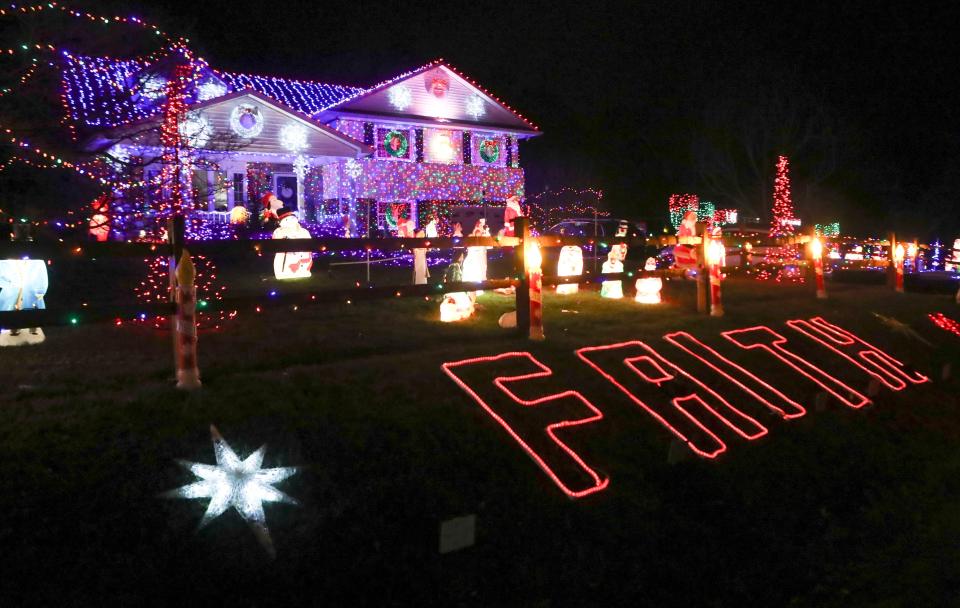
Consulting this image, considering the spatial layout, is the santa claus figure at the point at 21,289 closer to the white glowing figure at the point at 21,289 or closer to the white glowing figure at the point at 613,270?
the white glowing figure at the point at 21,289

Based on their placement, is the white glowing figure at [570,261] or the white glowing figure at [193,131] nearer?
the white glowing figure at [193,131]

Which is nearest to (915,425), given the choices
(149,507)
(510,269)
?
(149,507)

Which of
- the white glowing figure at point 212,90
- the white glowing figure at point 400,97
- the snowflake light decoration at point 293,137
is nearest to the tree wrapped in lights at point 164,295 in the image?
the snowflake light decoration at point 293,137

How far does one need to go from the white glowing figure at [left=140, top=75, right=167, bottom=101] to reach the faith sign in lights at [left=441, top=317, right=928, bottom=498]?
6089mm

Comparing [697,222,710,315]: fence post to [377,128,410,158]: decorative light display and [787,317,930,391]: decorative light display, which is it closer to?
[787,317,930,391]: decorative light display

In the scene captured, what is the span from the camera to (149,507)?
433 centimetres

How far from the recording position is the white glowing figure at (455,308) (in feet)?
31.4

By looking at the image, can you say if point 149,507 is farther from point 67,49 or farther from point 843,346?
point 843,346

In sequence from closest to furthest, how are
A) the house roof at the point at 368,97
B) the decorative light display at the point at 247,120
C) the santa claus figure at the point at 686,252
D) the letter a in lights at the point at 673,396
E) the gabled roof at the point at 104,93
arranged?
the letter a in lights at the point at 673,396 → the gabled roof at the point at 104,93 → the santa claus figure at the point at 686,252 → the decorative light display at the point at 247,120 → the house roof at the point at 368,97

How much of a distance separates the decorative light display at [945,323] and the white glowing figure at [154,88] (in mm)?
12145

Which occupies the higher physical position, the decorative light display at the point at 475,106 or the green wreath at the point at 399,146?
the decorative light display at the point at 475,106

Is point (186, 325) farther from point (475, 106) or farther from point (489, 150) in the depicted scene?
point (489, 150)

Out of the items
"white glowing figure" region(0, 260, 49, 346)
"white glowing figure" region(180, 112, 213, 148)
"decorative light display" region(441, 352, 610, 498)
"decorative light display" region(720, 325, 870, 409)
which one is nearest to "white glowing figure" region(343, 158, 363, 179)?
"white glowing figure" region(180, 112, 213, 148)

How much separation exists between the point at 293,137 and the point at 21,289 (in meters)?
16.9
